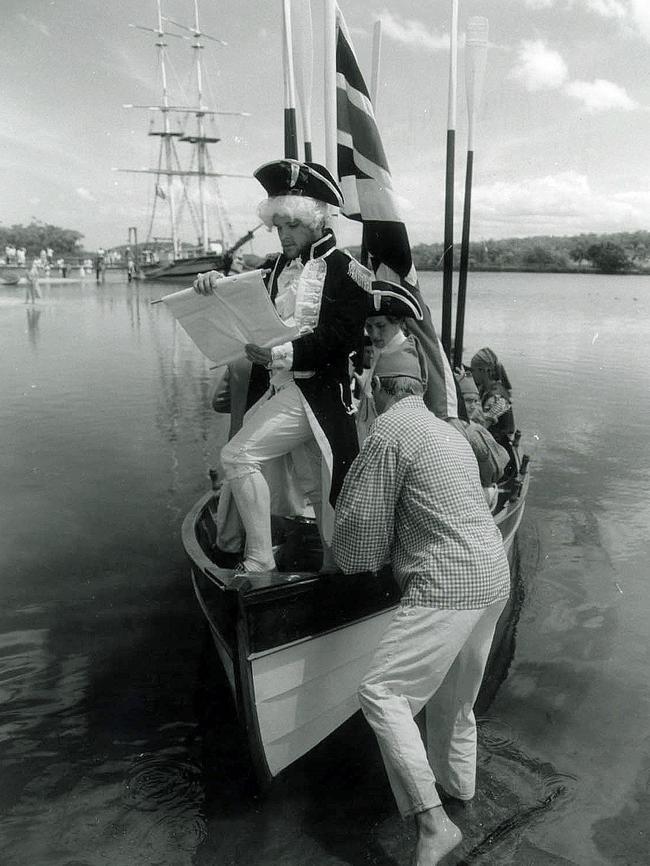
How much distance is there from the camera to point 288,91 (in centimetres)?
662

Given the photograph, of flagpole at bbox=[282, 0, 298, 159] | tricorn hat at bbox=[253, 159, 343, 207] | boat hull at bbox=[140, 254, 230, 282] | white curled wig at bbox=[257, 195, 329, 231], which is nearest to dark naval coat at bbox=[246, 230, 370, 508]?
white curled wig at bbox=[257, 195, 329, 231]

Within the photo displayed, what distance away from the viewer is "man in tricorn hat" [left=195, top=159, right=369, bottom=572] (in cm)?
373

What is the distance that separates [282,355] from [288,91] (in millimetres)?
3990

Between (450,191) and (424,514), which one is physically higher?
(450,191)

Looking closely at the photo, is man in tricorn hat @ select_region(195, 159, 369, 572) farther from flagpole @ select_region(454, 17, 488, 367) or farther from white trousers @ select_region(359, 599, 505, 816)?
flagpole @ select_region(454, 17, 488, 367)

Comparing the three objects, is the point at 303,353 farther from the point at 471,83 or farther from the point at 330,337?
the point at 471,83

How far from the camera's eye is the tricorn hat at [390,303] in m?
3.97

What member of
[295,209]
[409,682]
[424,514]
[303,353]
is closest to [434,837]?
[409,682]

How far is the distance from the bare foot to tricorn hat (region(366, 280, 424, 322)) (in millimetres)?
2394

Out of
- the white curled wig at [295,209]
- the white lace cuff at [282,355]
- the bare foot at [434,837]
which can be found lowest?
the bare foot at [434,837]

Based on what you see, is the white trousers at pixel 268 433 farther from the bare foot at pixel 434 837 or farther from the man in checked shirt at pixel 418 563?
the bare foot at pixel 434 837

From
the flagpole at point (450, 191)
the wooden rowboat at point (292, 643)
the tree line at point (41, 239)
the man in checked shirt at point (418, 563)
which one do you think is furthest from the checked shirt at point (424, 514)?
the tree line at point (41, 239)

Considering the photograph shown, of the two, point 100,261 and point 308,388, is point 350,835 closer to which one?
point 308,388

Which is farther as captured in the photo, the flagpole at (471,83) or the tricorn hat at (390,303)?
the flagpole at (471,83)
